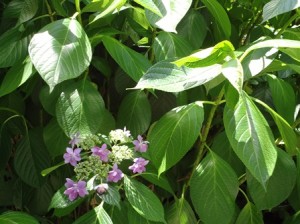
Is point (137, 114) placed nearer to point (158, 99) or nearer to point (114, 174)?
point (158, 99)

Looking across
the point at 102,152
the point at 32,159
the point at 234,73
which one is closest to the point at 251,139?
the point at 234,73

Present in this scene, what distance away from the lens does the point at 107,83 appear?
52.5 inches

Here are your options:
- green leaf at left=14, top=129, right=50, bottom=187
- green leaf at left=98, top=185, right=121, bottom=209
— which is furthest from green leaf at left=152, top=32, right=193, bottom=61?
green leaf at left=14, top=129, right=50, bottom=187

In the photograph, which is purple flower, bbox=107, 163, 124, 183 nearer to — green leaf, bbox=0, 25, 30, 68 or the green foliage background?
the green foliage background

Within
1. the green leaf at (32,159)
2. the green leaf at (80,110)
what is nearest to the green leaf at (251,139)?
the green leaf at (80,110)

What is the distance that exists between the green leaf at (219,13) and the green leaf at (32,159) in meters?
0.55

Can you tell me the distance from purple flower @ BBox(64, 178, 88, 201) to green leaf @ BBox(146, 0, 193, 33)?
0.31m

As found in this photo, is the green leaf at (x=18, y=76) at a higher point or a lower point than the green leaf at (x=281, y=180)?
higher

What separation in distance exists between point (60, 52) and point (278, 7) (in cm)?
40

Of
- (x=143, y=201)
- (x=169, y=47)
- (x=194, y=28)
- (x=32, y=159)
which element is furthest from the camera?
(x=32, y=159)

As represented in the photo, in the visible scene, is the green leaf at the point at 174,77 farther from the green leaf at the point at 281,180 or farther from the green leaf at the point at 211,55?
the green leaf at the point at 281,180

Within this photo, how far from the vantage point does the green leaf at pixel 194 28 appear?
1175mm

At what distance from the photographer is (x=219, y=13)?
1.06m

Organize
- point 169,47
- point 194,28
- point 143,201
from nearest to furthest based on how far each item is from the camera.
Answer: point 143,201
point 169,47
point 194,28
